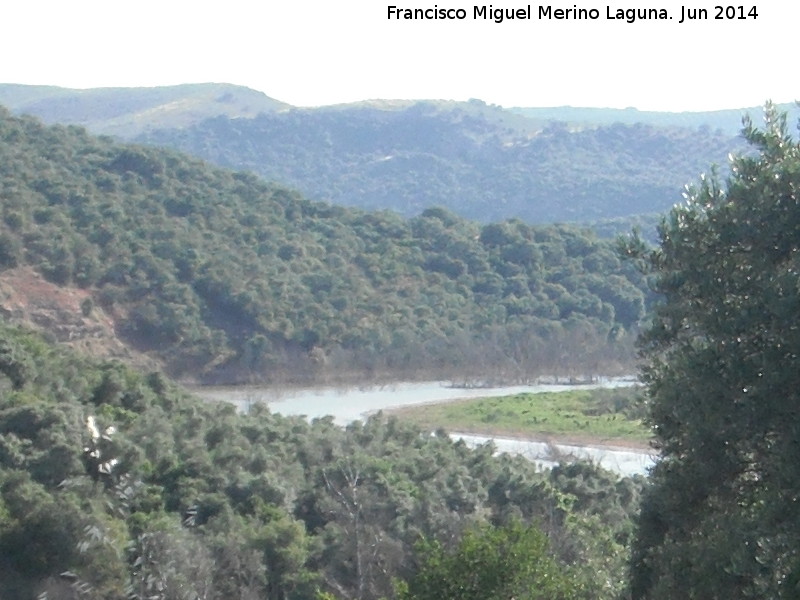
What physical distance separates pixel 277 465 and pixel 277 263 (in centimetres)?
2239

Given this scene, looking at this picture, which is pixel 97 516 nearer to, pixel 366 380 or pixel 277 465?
pixel 277 465

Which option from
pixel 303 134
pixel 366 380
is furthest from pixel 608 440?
pixel 303 134

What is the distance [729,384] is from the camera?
256 inches

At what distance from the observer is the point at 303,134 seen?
95.2 m

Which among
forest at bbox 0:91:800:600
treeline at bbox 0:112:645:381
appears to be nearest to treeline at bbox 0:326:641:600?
forest at bbox 0:91:800:600

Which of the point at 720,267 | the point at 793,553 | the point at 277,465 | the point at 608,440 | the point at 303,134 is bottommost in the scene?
the point at 608,440

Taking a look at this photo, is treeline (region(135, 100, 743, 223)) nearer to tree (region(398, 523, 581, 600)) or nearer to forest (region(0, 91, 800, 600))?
forest (region(0, 91, 800, 600))

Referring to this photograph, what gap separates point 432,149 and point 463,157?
3891mm

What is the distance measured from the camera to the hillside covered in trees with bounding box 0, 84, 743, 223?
254 feet

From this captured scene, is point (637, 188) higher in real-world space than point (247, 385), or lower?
higher

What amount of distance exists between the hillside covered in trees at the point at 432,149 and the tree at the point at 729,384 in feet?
206

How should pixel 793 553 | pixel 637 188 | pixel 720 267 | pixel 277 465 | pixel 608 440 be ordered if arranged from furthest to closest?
pixel 637 188
pixel 608 440
pixel 277 465
pixel 720 267
pixel 793 553

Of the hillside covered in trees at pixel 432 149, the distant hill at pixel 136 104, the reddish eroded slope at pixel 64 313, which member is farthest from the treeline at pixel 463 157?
the reddish eroded slope at pixel 64 313

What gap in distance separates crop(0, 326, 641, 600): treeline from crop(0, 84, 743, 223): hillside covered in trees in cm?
5170
